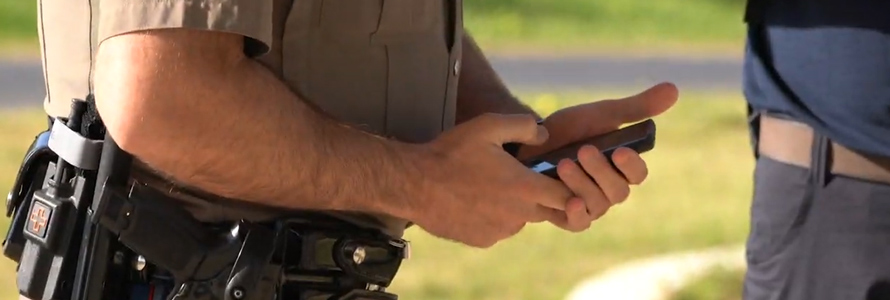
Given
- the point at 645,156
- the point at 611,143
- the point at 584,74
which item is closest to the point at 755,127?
the point at 611,143

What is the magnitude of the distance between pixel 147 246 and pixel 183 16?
32 centimetres

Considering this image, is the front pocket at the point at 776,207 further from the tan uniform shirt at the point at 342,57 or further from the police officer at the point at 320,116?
the tan uniform shirt at the point at 342,57

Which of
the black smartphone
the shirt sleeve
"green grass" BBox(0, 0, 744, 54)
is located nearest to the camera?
the shirt sleeve

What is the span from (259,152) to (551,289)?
3354mm

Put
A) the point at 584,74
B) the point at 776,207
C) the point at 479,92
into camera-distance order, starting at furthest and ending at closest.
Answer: the point at 584,74, the point at 776,207, the point at 479,92

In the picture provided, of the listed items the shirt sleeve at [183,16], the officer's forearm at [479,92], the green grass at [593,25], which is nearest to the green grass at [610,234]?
the officer's forearm at [479,92]

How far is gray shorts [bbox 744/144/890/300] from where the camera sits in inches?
97.2

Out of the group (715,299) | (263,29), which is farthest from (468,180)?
(715,299)

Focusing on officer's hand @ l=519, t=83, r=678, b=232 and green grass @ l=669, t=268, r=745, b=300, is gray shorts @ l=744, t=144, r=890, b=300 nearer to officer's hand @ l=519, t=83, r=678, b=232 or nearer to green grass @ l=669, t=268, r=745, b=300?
officer's hand @ l=519, t=83, r=678, b=232

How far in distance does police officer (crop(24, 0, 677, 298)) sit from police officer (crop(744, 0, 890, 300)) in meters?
0.68

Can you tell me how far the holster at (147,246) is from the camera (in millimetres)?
1649

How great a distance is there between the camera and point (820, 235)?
2527mm

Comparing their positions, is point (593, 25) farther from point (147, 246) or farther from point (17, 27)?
point (147, 246)

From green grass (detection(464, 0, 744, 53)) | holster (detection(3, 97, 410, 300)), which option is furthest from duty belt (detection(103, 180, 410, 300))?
green grass (detection(464, 0, 744, 53))
